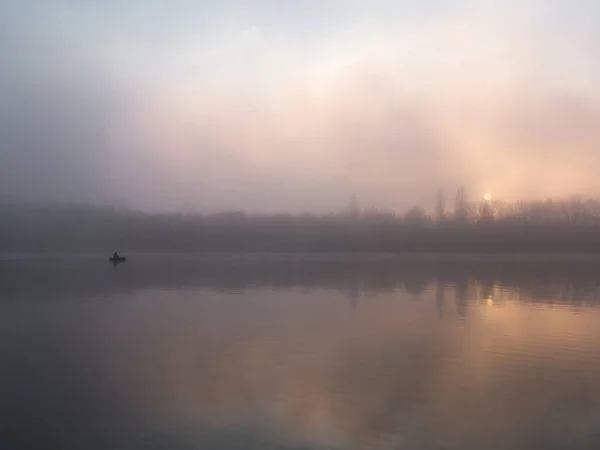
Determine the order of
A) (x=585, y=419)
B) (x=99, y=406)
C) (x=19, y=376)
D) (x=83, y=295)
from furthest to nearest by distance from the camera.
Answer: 1. (x=83, y=295)
2. (x=19, y=376)
3. (x=99, y=406)
4. (x=585, y=419)

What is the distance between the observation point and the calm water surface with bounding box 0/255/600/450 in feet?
22.9

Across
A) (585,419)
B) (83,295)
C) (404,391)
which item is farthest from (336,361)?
(83,295)

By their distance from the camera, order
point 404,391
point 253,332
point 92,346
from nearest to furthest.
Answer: point 404,391
point 92,346
point 253,332

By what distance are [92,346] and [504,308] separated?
13141 millimetres

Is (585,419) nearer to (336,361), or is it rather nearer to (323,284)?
(336,361)

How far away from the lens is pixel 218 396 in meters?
8.43

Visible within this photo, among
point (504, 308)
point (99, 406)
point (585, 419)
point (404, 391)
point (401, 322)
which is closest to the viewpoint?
point (585, 419)

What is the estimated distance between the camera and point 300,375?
9.51 metres

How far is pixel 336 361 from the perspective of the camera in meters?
10.6

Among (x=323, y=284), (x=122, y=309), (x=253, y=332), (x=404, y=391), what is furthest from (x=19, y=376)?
(x=323, y=284)

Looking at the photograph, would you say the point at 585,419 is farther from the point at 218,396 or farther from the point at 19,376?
the point at 19,376

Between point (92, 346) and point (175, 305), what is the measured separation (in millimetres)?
6883

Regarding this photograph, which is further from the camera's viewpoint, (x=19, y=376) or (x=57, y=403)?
(x=19, y=376)

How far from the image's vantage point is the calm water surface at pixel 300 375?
6.96 meters
